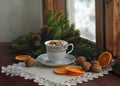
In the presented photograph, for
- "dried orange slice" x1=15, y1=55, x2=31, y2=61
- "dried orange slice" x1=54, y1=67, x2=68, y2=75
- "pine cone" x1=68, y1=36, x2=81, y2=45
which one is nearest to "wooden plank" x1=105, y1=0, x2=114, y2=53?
"pine cone" x1=68, y1=36, x2=81, y2=45

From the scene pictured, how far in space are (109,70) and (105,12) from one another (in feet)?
0.88

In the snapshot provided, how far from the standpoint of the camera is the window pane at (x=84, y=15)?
4.47ft

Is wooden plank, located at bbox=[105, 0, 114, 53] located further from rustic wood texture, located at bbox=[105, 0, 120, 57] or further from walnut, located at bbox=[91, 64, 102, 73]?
walnut, located at bbox=[91, 64, 102, 73]

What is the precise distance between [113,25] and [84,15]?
35 centimetres

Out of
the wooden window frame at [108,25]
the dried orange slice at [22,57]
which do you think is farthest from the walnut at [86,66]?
the dried orange slice at [22,57]

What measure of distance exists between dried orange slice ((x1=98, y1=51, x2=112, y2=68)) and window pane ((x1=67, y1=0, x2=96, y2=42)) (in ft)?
0.91

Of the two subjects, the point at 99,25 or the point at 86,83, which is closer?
the point at 86,83

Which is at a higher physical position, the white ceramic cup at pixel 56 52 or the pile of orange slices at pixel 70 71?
the white ceramic cup at pixel 56 52

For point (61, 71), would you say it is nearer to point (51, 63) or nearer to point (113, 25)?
point (51, 63)

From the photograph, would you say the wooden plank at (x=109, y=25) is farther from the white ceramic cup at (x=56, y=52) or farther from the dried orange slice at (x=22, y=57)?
the dried orange slice at (x=22, y=57)

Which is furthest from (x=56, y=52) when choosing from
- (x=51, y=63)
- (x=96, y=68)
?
(x=96, y=68)

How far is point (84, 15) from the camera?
4.76 feet

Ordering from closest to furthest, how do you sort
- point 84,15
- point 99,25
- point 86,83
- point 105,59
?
1. point 86,83
2. point 105,59
3. point 99,25
4. point 84,15

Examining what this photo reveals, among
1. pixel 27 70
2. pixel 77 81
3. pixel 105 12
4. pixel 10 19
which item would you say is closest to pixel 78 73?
pixel 77 81
